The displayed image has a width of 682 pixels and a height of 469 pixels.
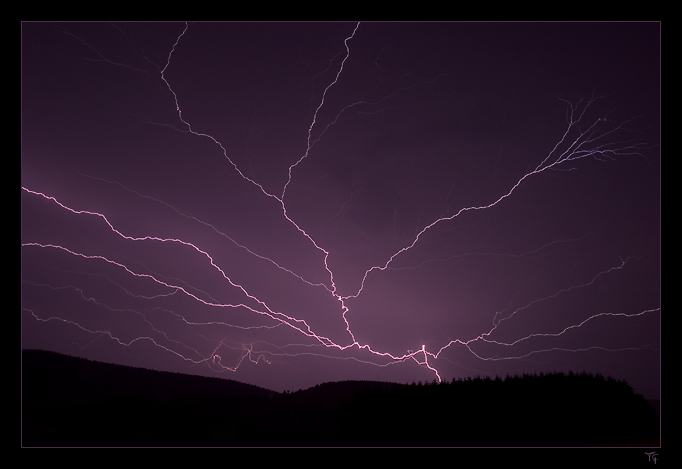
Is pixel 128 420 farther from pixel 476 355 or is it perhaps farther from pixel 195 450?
pixel 476 355

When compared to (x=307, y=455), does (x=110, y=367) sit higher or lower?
higher

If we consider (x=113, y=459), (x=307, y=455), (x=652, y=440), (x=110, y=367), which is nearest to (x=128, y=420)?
(x=113, y=459)

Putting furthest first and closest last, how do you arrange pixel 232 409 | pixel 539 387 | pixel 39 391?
pixel 39 391
pixel 232 409
pixel 539 387

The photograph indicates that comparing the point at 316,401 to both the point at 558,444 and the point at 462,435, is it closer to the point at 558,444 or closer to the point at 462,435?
the point at 462,435

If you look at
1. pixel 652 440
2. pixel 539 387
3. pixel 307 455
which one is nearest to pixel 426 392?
pixel 539 387

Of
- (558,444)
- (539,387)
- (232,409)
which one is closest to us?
(558,444)

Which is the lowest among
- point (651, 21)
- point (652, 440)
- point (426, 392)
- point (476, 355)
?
point (652, 440)

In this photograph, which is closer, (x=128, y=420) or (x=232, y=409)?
(x=128, y=420)
